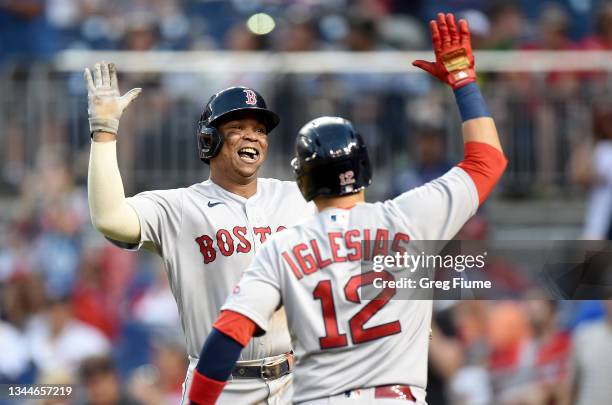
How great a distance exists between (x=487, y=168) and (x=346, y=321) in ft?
2.54

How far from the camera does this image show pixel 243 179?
5324mm

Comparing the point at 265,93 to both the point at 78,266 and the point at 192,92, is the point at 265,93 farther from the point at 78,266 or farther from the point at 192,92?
the point at 78,266

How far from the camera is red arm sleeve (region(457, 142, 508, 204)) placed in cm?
438

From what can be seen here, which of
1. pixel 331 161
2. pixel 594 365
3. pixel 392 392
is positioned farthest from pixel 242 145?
pixel 594 365

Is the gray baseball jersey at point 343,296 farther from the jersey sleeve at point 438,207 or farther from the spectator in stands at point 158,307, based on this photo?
the spectator in stands at point 158,307

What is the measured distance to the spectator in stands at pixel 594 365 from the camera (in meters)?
7.36

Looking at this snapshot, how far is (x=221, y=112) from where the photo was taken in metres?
5.19

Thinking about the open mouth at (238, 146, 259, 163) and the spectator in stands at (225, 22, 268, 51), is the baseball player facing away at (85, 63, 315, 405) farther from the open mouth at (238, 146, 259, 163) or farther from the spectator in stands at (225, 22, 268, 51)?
the spectator in stands at (225, 22, 268, 51)

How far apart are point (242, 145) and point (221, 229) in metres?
0.38

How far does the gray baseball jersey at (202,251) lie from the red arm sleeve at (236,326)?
0.91 meters

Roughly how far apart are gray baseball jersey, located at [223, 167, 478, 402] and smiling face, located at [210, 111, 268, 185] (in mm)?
993

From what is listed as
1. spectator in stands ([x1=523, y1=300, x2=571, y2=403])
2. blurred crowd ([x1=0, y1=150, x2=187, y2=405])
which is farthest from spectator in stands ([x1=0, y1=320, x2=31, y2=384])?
spectator in stands ([x1=523, y1=300, x2=571, y2=403])

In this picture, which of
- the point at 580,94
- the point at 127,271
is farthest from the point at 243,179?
the point at 580,94

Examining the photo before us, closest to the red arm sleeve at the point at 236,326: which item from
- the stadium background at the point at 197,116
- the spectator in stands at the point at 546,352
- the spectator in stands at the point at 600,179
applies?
the spectator in stands at the point at 546,352
